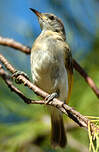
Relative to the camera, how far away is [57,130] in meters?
3.07

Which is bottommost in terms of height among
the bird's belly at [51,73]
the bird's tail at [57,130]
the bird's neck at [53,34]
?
the bird's tail at [57,130]

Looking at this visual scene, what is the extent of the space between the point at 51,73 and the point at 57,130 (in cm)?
77

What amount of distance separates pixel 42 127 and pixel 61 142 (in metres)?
0.38

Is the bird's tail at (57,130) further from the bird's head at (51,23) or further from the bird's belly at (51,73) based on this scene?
the bird's head at (51,23)

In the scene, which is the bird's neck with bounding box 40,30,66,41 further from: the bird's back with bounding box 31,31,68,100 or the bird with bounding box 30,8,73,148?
the bird's back with bounding box 31,31,68,100

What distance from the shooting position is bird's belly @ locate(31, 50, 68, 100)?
257 centimetres

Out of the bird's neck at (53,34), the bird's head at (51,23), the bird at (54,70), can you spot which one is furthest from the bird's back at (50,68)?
the bird's head at (51,23)

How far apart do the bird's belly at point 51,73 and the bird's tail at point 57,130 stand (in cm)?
32

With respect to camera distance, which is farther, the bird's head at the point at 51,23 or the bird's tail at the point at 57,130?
the bird's head at the point at 51,23

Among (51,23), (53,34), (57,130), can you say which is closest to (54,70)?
(53,34)

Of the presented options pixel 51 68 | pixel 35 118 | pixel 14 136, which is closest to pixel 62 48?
pixel 51 68

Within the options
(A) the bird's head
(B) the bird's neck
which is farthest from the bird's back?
(A) the bird's head

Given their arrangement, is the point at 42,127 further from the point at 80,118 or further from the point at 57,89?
the point at 80,118

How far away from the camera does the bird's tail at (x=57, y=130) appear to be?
279 cm
